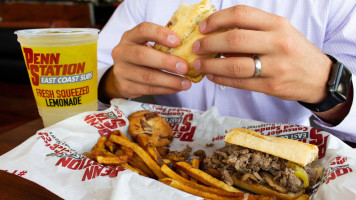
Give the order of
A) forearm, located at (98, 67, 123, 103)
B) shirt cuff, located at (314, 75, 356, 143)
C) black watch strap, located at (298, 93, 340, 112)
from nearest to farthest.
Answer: black watch strap, located at (298, 93, 340, 112) < shirt cuff, located at (314, 75, 356, 143) < forearm, located at (98, 67, 123, 103)

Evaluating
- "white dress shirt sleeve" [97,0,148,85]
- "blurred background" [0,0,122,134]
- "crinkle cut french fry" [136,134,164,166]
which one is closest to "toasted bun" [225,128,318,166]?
"crinkle cut french fry" [136,134,164,166]

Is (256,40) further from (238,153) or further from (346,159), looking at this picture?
(346,159)

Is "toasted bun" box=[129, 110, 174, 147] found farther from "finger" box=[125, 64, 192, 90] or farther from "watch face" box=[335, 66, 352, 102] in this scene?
"watch face" box=[335, 66, 352, 102]

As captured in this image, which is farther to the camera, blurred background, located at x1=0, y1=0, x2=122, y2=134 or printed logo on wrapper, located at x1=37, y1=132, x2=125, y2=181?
blurred background, located at x1=0, y1=0, x2=122, y2=134

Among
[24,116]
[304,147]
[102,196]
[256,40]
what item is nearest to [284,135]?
Result: [304,147]

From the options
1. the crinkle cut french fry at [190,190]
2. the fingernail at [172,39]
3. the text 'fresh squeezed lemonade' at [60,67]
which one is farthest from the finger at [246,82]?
the text 'fresh squeezed lemonade' at [60,67]

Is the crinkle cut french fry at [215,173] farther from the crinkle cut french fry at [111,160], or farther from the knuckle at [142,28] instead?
the knuckle at [142,28]
